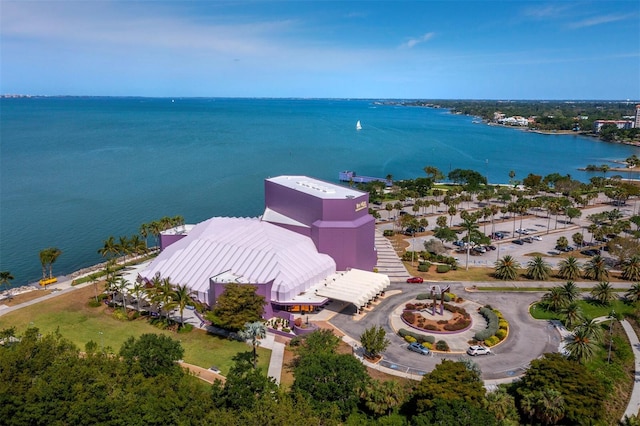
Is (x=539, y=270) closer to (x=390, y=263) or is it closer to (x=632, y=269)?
(x=632, y=269)

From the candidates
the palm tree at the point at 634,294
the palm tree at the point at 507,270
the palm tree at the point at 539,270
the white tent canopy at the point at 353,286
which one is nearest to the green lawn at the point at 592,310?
the palm tree at the point at 634,294

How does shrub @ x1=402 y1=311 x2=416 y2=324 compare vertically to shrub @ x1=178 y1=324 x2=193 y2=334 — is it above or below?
above

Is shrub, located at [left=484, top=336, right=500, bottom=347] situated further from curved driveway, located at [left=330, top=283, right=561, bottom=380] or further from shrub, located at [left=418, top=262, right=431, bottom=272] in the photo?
shrub, located at [left=418, top=262, right=431, bottom=272]

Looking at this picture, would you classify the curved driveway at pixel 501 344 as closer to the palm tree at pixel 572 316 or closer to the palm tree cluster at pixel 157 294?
the palm tree at pixel 572 316

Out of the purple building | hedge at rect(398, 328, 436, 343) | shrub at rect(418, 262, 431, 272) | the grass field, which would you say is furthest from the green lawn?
the grass field

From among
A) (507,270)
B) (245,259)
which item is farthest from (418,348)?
(507,270)

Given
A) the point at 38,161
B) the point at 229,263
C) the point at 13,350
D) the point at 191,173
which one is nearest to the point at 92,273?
the point at 229,263

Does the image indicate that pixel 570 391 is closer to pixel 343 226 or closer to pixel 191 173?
pixel 343 226
